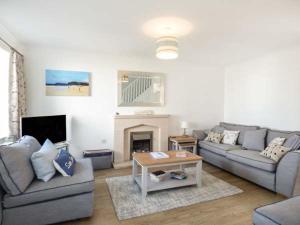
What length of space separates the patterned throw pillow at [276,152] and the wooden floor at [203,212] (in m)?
0.55

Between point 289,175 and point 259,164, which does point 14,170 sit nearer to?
point 259,164

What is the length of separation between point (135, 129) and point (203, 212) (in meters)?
2.51

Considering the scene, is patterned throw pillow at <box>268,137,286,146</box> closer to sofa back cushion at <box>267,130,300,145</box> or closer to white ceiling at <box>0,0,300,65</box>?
sofa back cushion at <box>267,130,300,145</box>

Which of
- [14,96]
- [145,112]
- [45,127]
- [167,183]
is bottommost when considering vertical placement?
[167,183]

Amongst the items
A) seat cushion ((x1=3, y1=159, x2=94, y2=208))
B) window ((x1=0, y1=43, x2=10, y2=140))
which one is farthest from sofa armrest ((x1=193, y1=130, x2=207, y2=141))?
window ((x1=0, y1=43, x2=10, y2=140))

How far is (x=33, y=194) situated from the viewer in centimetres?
191

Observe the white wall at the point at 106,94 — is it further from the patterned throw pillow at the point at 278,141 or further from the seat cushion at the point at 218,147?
the patterned throw pillow at the point at 278,141

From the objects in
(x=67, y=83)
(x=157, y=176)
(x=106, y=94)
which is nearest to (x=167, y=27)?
(x=106, y=94)

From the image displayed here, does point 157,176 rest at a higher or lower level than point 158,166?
lower

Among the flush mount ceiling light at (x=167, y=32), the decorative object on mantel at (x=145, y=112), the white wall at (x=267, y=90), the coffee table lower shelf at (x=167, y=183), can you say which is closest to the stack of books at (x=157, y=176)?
the coffee table lower shelf at (x=167, y=183)

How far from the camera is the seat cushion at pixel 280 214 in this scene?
4.78 ft

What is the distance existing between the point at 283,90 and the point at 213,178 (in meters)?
2.32

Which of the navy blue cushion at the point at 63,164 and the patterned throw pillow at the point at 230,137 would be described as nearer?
the navy blue cushion at the point at 63,164

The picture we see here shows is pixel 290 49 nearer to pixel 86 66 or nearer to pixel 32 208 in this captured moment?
pixel 86 66
